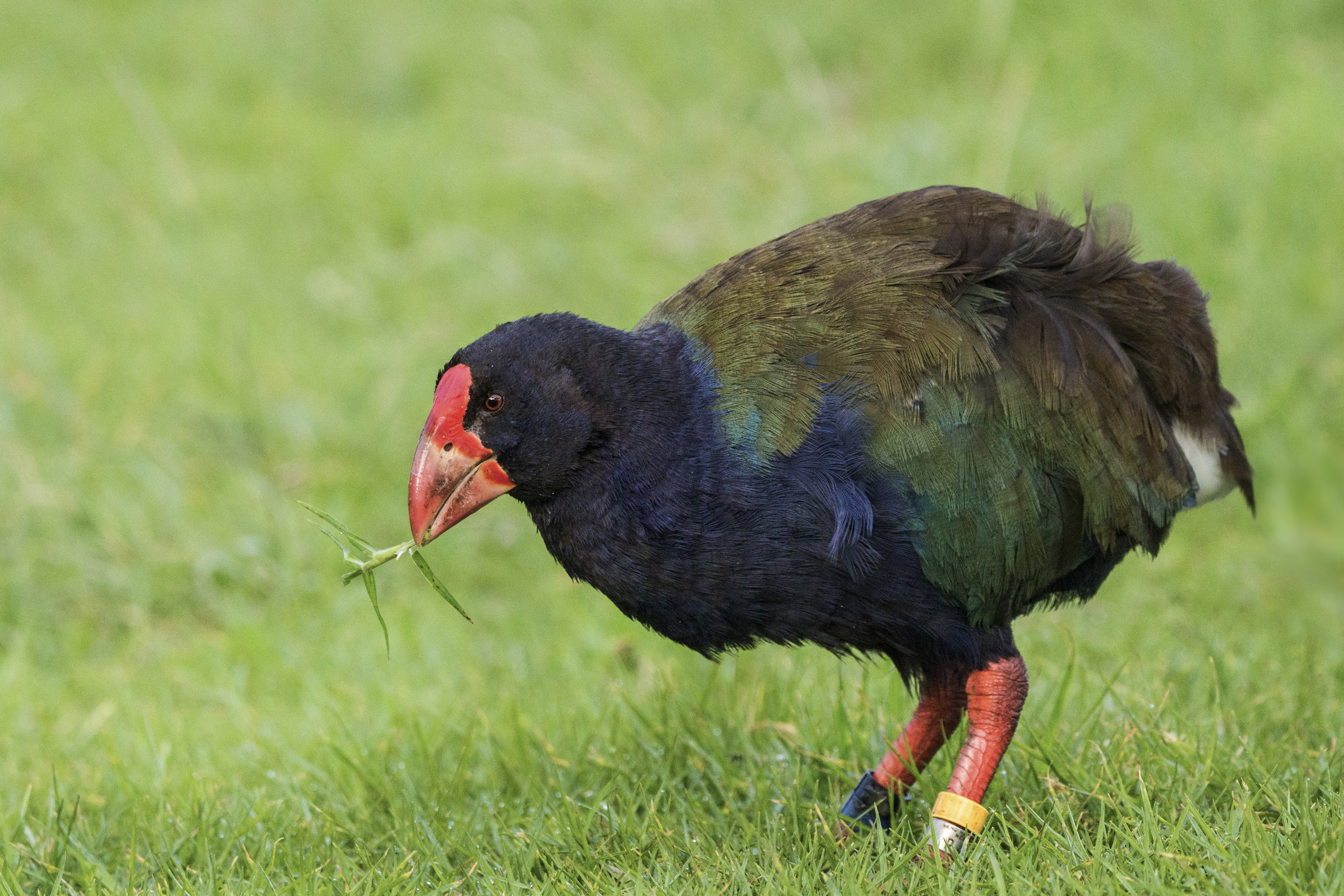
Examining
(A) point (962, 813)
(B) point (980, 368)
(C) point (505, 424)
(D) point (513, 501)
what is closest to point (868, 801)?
(A) point (962, 813)

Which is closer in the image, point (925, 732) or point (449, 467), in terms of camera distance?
point (449, 467)

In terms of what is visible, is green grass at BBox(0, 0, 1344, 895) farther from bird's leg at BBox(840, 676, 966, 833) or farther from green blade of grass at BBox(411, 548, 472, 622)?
green blade of grass at BBox(411, 548, 472, 622)

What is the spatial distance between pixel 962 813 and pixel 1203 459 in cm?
88

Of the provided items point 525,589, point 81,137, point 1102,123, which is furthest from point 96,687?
point 1102,123

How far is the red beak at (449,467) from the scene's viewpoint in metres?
2.38

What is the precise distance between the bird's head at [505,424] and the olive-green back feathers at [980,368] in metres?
0.25

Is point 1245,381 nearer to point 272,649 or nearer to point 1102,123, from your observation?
point 1102,123

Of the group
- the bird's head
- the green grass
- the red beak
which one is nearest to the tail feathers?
the green grass

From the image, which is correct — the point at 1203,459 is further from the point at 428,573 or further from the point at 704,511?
the point at 428,573

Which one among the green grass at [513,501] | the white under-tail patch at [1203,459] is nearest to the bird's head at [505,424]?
the green grass at [513,501]

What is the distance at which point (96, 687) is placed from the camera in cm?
387

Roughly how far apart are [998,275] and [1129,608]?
181cm

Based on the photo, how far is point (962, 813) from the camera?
2.37 metres

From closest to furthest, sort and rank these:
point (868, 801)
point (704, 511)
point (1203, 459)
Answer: point (704, 511)
point (868, 801)
point (1203, 459)
